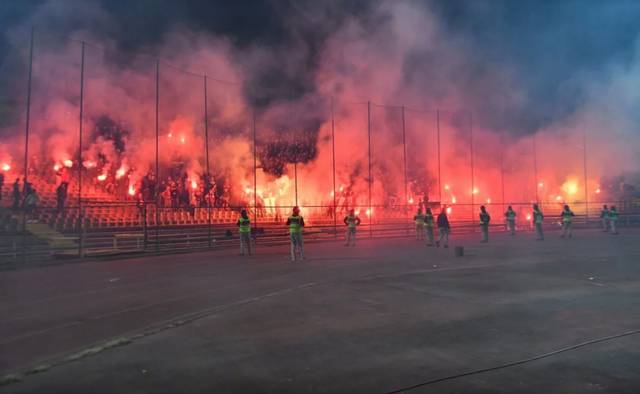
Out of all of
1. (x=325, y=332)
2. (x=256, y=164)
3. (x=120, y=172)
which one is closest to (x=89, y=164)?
(x=120, y=172)

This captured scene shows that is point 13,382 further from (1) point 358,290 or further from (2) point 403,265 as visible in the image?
(2) point 403,265

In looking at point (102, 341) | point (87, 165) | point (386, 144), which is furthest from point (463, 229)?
point (102, 341)

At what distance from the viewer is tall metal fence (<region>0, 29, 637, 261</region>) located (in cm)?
1872

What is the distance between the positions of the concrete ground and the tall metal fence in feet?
31.2

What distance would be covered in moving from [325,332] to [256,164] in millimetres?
22674

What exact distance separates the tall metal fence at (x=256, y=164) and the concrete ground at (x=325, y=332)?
9.52m

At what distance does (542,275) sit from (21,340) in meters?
7.55

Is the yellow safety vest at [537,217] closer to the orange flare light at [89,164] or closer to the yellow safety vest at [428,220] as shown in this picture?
the yellow safety vest at [428,220]

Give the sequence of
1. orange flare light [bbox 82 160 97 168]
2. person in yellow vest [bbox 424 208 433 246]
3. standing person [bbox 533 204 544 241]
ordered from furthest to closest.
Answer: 1. orange flare light [bbox 82 160 97 168]
2. standing person [bbox 533 204 544 241]
3. person in yellow vest [bbox 424 208 433 246]

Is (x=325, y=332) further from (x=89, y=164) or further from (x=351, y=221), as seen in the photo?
(x=89, y=164)

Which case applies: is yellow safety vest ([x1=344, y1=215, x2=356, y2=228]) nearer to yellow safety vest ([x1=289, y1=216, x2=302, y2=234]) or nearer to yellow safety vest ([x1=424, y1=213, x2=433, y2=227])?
yellow safety vest ([x1=424, y1=213, x2=433, y2=227])

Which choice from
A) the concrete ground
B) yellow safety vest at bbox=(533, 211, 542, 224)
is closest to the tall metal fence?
yellow safety vest at bbox=(533, 211, 542, 224)

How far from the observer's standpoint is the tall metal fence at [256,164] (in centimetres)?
1872

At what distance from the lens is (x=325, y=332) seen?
172 inches
